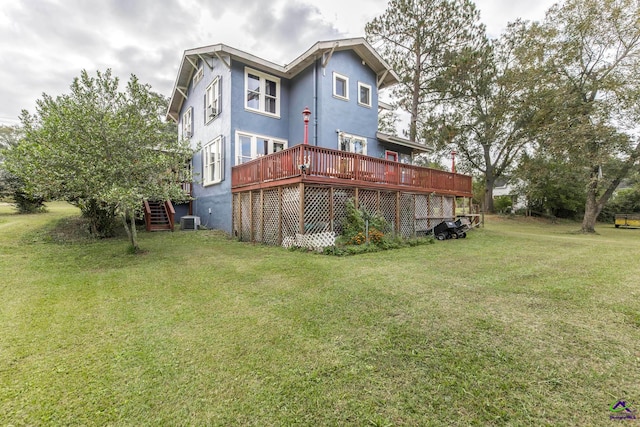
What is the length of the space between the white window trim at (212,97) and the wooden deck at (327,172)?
3325 millimetres

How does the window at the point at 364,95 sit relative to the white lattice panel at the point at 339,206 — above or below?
above

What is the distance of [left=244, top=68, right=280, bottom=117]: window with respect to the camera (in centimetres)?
1191

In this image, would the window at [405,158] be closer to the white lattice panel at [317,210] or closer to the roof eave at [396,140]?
the roof eave at [396,140]

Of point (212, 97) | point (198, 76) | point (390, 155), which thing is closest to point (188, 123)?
point (198, 76)

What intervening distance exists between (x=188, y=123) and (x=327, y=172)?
12.1 m

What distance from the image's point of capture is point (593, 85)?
15461 millimetres

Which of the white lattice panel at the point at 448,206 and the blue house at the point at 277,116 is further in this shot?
the white lattice panel at the point at 448,206

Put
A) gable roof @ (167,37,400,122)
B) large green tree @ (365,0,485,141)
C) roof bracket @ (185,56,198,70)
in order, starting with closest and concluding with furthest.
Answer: gable roof @ (167,37,400,122) → roof bracket @ (185,56,198,70) → large green tree @ (365,0,485,141)

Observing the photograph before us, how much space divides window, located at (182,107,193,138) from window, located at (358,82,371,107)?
387 inches

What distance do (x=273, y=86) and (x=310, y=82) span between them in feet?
6.61

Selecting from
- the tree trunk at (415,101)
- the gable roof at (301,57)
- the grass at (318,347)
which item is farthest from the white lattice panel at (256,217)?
the tree trunk at (415,101)

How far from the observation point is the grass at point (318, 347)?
6.44 feet

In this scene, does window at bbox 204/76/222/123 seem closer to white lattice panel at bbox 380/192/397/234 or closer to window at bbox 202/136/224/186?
window at bbox 202/136/224/186

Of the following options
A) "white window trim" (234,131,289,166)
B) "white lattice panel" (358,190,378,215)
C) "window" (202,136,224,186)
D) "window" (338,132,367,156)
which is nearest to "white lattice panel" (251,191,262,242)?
"white window trim" (234,131,289,166)
